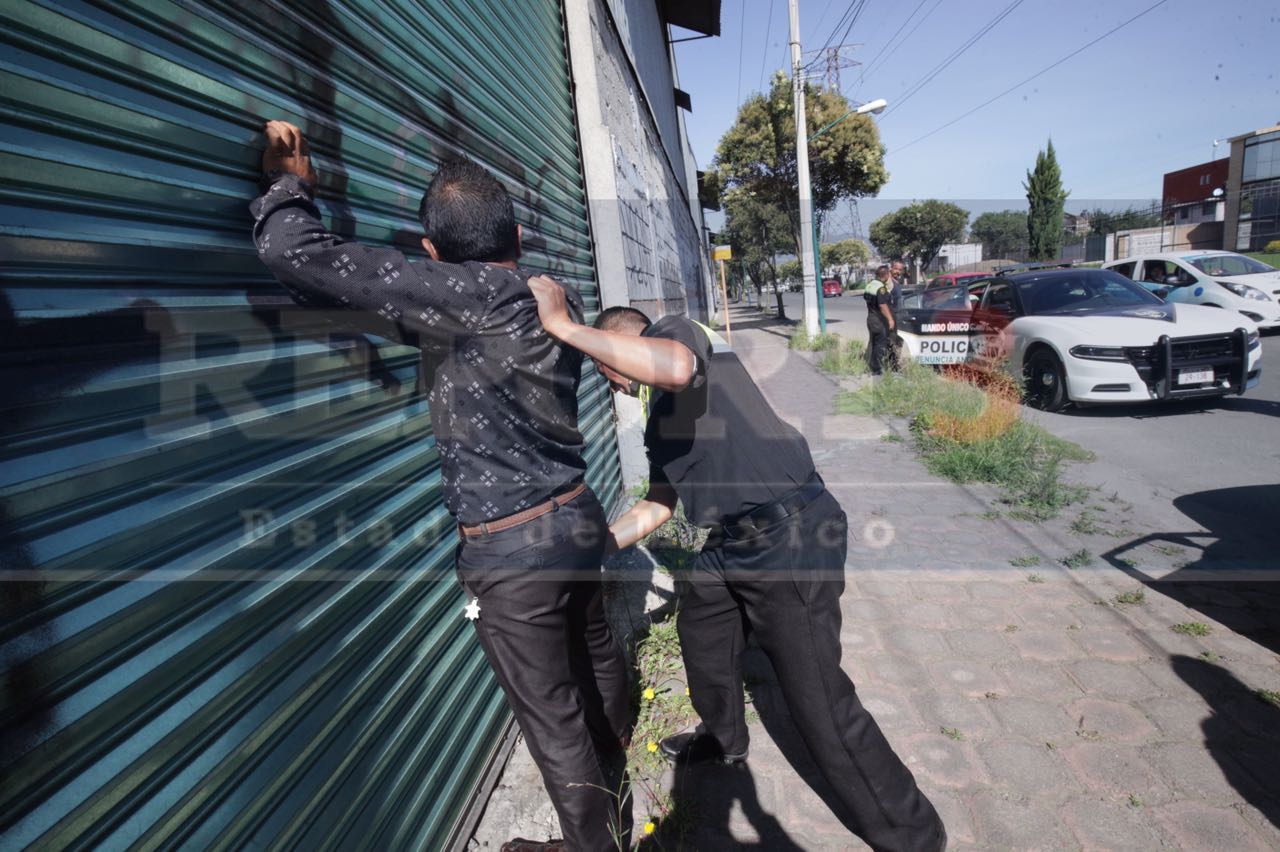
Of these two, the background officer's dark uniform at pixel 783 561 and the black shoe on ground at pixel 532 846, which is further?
the black shoe on ground at pixel 532 846

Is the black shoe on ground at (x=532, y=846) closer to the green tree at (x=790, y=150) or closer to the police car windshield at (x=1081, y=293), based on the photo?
the police car windshield at (x=1081, y=293)

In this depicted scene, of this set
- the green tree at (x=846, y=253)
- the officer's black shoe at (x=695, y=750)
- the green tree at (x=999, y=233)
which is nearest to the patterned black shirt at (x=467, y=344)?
the officer's black shoe at (x=695, y=750)

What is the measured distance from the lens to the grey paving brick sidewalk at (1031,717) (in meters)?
2.20

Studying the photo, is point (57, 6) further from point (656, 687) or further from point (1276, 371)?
point (1276, 371)

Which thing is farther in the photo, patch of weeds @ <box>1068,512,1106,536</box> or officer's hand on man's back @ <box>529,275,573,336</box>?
patch of weeds @ <box>1068,512,1106,536</box>

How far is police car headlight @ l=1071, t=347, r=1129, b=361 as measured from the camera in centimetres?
686

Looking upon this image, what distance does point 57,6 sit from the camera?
1.15 meters

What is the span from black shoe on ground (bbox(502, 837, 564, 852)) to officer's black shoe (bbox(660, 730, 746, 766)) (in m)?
0.57

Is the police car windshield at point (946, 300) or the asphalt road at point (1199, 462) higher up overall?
the police car windshield at point (946, 300)

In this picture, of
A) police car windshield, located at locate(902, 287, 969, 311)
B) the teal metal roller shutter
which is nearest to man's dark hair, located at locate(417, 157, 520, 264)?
the teal metal roller shutter

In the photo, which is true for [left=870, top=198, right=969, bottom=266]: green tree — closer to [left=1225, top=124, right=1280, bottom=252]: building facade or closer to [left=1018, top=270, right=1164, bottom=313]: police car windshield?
[left=1225, top=124, right=1280, bottom=252]: building facade

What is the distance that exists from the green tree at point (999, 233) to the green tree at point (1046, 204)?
1388 inches

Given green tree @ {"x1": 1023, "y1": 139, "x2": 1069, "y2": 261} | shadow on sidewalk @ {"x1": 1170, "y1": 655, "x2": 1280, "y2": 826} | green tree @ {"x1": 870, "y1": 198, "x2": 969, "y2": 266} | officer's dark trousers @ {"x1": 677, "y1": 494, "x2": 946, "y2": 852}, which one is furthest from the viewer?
green tree @ {"x1": 870, "y1": 198, "x2": 969, "y2": 266}

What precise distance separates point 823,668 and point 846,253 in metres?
82.6
